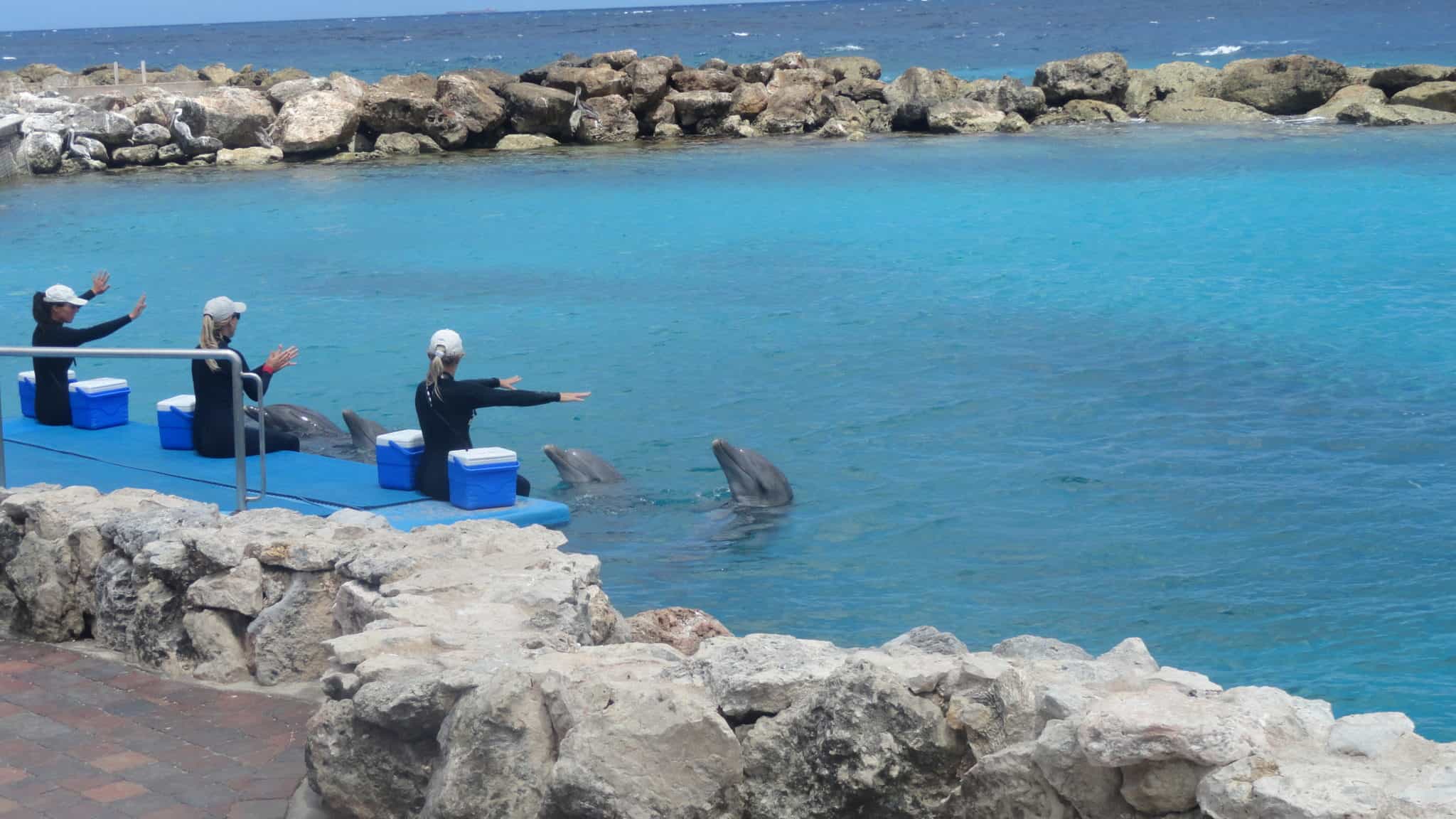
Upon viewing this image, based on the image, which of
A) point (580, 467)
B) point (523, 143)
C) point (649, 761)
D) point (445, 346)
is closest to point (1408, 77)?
point (523, 143)

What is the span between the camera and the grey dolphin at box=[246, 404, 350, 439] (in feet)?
42.9

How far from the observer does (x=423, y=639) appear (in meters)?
5.21

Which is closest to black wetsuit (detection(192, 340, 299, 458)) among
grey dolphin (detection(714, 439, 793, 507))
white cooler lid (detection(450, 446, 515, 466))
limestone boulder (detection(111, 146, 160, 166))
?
white cooler lid (detection(450, 446, 515, 466))

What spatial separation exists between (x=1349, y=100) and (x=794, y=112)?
48.2ft

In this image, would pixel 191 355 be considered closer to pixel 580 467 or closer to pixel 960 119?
pixel 580 467

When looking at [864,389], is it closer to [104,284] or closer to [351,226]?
[104,284]

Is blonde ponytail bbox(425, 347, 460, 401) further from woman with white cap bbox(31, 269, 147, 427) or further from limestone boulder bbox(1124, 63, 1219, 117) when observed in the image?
limestone boulder bbox(1124, 63, 1219, 117)

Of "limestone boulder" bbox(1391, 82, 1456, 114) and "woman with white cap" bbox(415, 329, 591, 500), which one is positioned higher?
"limestone boulder" bbox(1391, 82, 1456, 114)

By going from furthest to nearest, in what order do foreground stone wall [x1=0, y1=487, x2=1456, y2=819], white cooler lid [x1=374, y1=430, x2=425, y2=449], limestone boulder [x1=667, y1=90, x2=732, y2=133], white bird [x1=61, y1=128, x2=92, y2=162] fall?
limestone boulder [x1=667, y1=90, x2=732, y2=133], white bird [x1=61, y1=128, x2=92, y2=162], white cooler lid [x1=374, y1=430, x2=425, y2=449], foreground stone wall [x1=0, y1=487, x2=1456, y2=819]

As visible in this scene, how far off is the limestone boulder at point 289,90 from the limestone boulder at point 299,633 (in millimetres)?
34231

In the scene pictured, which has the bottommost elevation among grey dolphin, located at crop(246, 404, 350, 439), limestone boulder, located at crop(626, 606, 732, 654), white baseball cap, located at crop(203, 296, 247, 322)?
grey dolphin, located at crop(246, 404, 350, 439)

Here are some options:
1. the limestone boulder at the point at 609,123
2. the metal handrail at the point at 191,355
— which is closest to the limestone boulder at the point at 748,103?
the limestone boulder at the point at 609,123

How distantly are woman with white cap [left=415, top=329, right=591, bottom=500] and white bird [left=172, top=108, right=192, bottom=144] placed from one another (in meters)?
28.3

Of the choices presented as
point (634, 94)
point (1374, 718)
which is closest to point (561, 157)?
point (634, 94)
